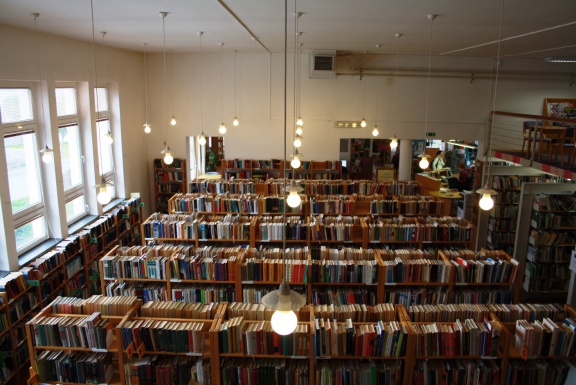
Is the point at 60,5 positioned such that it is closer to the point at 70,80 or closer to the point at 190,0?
the point at 190,0

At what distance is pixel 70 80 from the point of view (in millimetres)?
7945

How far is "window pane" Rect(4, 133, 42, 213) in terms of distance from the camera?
6.68 metres

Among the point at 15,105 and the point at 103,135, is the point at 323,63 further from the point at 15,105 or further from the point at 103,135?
the point at 15,105

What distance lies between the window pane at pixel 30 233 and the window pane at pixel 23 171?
34 cm

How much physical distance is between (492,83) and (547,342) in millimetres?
9320

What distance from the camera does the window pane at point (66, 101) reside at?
8.10 meters

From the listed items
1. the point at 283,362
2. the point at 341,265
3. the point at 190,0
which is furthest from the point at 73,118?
the point at 283,362

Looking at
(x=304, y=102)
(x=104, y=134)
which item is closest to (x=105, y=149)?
(x=104, y=134)

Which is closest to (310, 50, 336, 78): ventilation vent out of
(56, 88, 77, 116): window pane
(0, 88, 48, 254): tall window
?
(56, 88, 77, 116): window pane

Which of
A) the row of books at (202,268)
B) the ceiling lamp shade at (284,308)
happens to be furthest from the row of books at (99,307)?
the ceiling lamp shade at (284,308)

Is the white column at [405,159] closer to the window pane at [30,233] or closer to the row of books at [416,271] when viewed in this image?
the row of books at [416,271]

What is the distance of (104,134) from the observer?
980 cm

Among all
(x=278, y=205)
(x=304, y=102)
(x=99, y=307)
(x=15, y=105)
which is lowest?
(x=99, y=307)

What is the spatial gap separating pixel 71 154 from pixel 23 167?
1.61 m
